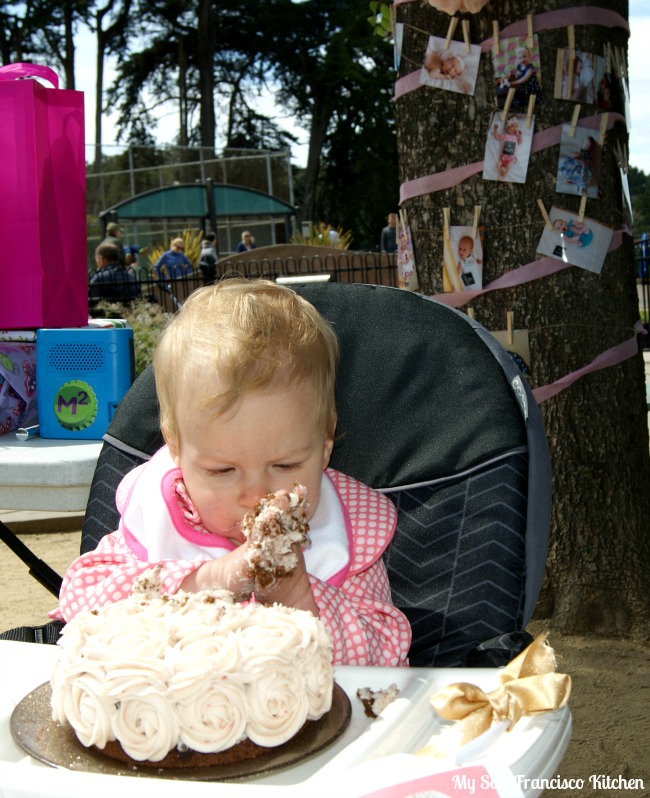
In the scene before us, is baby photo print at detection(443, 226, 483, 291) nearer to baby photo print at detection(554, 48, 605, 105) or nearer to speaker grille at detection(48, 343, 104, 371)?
baby photo print at detection(554, 48, 605, 105)

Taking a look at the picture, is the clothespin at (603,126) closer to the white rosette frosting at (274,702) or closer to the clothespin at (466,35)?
the clothespin at (466,35)

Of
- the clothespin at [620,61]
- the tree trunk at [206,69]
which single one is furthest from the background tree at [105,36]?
the clothespin at [620,61]

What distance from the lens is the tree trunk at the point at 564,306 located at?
3.01m

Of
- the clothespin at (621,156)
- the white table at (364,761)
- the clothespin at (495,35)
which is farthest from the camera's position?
the clothespin at (621,156)

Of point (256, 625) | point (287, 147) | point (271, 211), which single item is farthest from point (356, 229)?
point (256, 625)

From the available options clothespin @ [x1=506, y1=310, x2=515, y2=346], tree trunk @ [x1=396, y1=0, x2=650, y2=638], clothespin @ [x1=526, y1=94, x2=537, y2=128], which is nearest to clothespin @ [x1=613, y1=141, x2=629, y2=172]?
tree trunk @ [x1=396, y1=0, x2=650, y2=638]

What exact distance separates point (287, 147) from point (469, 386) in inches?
1350

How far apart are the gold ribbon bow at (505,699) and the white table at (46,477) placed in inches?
42.0

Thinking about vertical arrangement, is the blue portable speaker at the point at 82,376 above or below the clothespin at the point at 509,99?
below

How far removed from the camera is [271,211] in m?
19.7

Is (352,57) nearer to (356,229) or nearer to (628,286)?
(356,229)

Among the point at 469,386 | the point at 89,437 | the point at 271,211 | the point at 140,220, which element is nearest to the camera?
the point at 469,386

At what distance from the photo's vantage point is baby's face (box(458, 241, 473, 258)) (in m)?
3.05

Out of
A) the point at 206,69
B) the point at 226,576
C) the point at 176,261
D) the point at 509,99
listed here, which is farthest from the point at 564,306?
the point at 206,69
